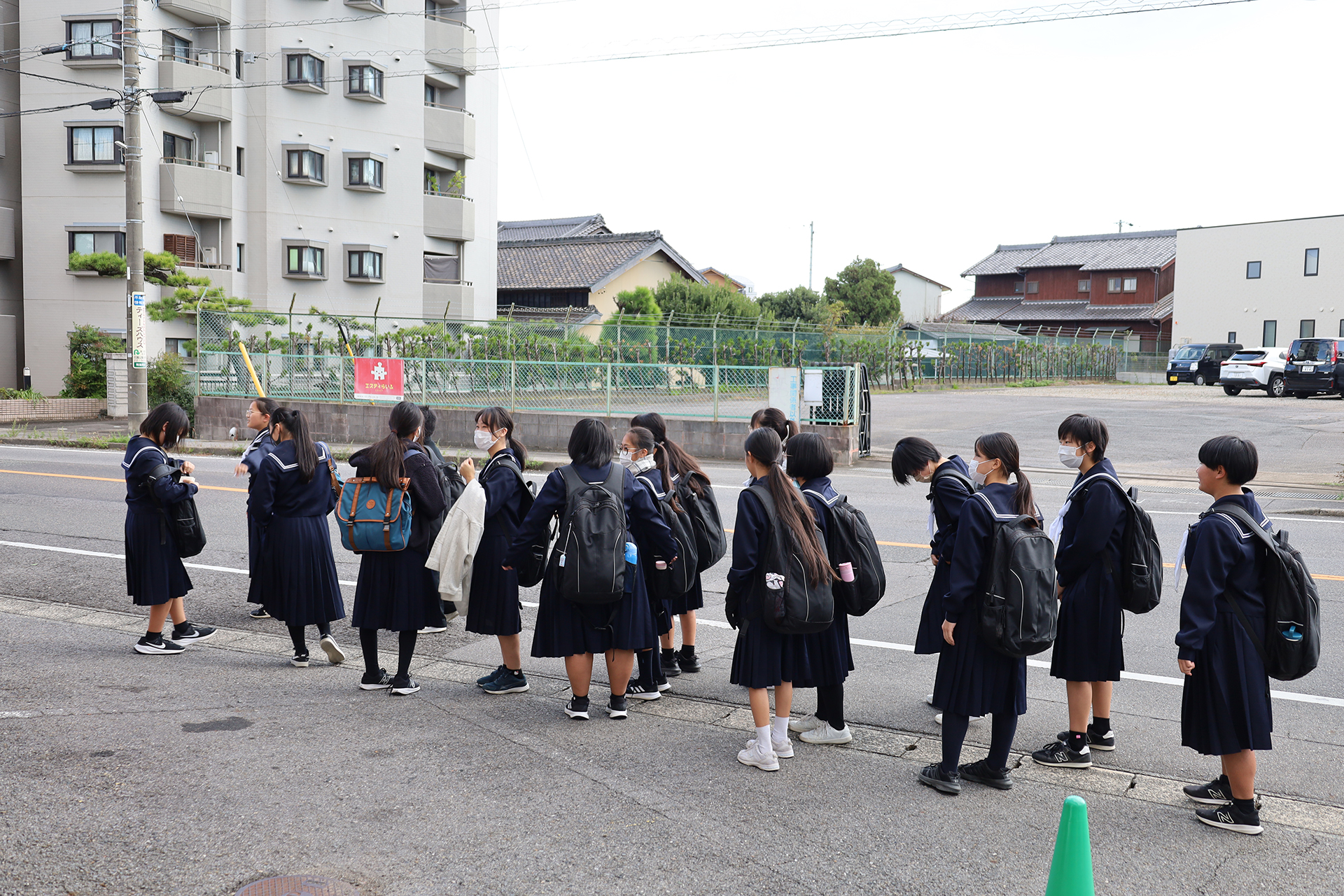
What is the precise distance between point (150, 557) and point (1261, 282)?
171 ft

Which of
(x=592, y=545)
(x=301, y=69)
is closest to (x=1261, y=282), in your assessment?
(x=301, y=69)

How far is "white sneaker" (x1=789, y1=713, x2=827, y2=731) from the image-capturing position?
5.09 metres

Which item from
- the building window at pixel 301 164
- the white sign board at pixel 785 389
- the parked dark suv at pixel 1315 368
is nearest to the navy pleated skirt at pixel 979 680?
the white sign board at pixel 785 389

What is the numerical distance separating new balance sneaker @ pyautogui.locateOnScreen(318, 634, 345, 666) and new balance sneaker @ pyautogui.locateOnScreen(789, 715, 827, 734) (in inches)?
114

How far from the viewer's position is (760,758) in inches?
182

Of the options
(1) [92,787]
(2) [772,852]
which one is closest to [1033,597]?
(2) [772,852]

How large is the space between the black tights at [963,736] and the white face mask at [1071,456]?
1.22m

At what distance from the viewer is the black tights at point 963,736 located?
4332mm

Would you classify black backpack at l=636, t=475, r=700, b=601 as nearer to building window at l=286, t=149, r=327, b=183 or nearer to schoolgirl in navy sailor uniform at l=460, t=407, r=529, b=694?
schoolgirl in navy sailor uniform at l=460, t=407, r=529, b=694

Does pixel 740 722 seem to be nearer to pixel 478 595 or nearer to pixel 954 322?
pixel 478 595

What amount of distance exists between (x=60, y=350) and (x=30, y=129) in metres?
6.52

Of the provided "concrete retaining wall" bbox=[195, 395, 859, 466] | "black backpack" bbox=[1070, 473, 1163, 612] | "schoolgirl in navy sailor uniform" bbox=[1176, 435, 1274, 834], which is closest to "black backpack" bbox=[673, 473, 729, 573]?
"black backpack" bbox=[1070, 473, 1163, 612]

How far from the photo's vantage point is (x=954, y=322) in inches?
Answer: 2215

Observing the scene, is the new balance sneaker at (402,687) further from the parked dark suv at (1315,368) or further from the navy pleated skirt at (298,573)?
the parked dark suv at (1315,368)
